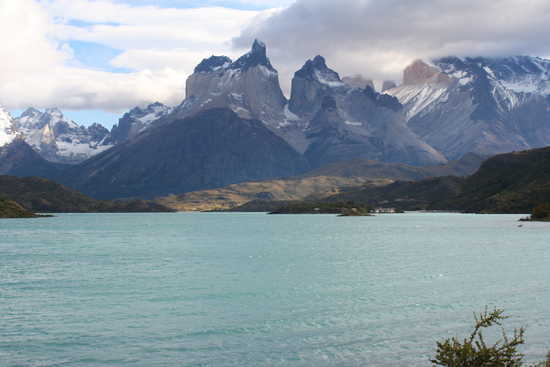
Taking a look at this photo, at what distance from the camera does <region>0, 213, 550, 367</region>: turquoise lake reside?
4528 centimetres

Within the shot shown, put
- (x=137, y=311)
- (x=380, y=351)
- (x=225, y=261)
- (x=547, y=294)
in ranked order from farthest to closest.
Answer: (x=225, y=261) → (x=547, y=294) → (x=137, y=311) → (x=380, y=351)

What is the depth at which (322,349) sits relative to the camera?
4609 cm

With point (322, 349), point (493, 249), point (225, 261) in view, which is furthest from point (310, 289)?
point (493, 249)

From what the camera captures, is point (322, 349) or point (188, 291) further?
point (188, 291)

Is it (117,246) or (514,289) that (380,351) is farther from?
(117,246)

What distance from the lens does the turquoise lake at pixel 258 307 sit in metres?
45.3

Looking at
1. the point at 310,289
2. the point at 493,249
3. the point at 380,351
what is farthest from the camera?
the point at 493,249

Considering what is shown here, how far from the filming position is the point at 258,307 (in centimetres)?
6362

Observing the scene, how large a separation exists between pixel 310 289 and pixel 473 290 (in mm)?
19937

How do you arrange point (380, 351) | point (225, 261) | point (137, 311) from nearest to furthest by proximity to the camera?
point (380, 351)
point (137, 311)
point (225, 261)

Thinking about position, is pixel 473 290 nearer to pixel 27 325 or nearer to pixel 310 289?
pixel 310 289

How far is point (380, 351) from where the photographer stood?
45.7 metres

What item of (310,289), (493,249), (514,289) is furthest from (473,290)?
(493,249)

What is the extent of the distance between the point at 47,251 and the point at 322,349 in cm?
11009
